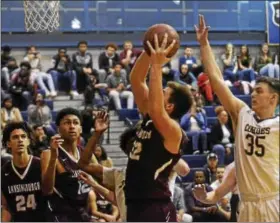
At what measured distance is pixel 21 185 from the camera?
19.3 ft

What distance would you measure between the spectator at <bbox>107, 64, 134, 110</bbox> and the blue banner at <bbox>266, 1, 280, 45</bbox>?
4.92 m

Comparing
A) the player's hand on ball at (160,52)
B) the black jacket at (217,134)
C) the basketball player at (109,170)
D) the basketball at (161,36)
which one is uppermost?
the basketball at (161,36)

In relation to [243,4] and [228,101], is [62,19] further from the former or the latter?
[228,101]

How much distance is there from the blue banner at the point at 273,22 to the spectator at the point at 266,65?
1.26 meters

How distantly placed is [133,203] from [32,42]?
12.5 metres

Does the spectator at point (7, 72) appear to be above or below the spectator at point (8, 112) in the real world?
above

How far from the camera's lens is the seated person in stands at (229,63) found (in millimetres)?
15237

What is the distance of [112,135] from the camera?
13602 mm

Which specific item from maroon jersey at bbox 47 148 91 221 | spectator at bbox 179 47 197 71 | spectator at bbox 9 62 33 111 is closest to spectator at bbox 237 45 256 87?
spectator at bbox 179 47 197 71

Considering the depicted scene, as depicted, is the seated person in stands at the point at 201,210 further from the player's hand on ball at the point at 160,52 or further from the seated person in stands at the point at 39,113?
the player's hand on ball at the point at 160,52

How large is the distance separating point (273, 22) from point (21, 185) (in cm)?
1274

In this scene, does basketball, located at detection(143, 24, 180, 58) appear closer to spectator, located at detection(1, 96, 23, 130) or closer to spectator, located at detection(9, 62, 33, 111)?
spectator, located at detection(1, 96, 23, 130)

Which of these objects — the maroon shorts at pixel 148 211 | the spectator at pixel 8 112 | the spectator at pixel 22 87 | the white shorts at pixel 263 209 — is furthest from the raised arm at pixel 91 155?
the spectator at pixel 22 87

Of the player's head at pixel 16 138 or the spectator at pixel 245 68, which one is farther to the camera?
the spectator at pixel 245 68
